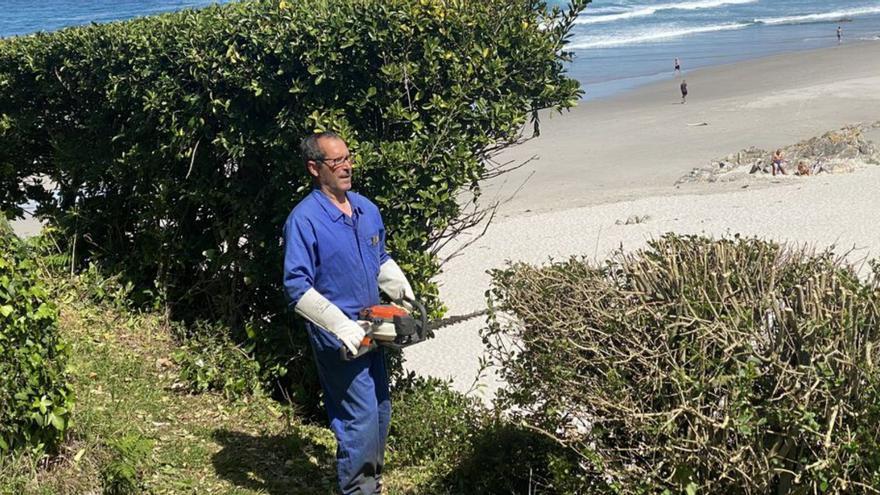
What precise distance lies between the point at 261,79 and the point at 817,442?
4022 millimetres

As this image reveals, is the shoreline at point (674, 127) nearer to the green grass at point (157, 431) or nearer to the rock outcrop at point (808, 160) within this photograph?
the rock outcrop at point (808, 160)

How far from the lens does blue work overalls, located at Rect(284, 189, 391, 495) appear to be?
4.90 m

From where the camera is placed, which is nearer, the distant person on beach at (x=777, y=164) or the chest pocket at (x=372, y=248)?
the chest pocket at (x=372, y=248)

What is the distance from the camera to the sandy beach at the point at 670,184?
51.3 feet

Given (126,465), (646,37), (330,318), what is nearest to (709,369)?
(330,318)

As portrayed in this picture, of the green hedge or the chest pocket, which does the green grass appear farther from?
the chest pocket

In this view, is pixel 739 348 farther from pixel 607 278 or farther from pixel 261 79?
pixel 261 79

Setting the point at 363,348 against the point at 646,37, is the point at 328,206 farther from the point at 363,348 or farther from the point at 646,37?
the point at 646,37

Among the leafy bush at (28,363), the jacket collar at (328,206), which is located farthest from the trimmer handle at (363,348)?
the leafy bush at (28,363)

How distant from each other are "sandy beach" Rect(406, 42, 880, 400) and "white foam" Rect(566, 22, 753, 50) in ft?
35.5

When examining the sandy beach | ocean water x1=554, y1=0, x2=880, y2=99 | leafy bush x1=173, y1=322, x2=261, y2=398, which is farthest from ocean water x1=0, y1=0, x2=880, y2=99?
leafy bush x1=173, y1=322, x2=261, y2=398

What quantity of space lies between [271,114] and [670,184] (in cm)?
1778

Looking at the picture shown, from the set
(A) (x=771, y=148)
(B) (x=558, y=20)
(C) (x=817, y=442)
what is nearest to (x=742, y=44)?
(A) (x=771, y=148)

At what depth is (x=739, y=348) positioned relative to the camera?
13.1 ft
